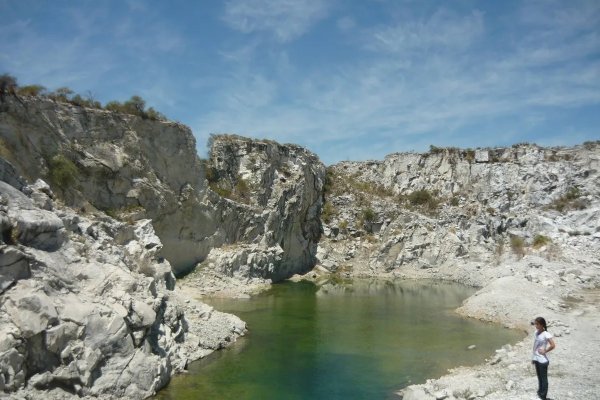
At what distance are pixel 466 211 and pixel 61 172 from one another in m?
50.6

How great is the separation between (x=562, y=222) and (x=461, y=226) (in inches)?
429

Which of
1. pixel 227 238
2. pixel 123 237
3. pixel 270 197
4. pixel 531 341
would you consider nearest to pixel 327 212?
pixel 270 197

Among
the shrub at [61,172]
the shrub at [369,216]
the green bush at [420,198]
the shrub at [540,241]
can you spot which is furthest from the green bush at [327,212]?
the shrub at [61,172]

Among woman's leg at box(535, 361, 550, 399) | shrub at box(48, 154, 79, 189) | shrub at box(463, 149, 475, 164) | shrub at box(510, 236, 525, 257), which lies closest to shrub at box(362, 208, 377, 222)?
shrub at box(510, 236, 525, 257)

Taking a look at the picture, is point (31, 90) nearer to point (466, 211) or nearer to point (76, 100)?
point (76, 100)

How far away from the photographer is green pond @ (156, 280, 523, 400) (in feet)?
57.1

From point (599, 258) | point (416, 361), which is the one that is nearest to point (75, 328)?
point (416, 361)

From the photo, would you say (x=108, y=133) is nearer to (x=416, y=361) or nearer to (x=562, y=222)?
(x=416, y=361)

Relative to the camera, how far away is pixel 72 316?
48.3 feet

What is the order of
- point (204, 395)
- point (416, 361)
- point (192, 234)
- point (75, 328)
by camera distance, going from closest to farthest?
point (75, 328) → point (204, 395) → point (416, 361) → point (192, 234)

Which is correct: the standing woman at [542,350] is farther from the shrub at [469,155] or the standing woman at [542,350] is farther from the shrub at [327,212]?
the shrub at [469,155]

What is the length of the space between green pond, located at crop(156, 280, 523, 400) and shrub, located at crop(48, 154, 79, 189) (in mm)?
12548

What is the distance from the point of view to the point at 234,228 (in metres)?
45.5

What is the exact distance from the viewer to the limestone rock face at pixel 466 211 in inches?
2069
